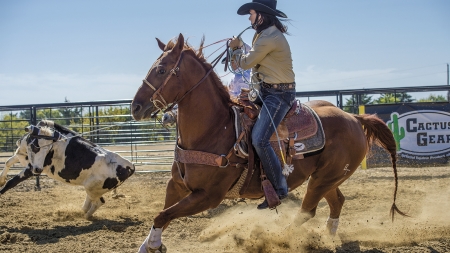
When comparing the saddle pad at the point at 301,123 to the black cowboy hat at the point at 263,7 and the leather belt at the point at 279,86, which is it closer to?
the leather belt at the point at 279,86

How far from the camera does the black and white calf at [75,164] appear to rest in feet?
26.1

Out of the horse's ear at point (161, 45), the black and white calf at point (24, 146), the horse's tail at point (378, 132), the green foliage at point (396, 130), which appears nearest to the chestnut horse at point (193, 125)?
the horse's ear at point (161, 45)

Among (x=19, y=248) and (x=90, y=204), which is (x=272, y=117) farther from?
(x=90, y=204)

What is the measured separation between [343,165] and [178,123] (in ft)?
7.04

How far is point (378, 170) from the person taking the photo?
41.3ft

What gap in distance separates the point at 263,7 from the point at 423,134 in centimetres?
885

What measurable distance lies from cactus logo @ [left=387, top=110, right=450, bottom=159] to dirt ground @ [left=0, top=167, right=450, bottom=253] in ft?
5.31

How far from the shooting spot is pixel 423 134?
1215cm

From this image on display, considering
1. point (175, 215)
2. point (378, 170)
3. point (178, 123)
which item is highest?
point (178, 123)

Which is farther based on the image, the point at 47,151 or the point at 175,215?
A: the point at 47,151

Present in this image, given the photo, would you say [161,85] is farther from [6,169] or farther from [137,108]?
[6,169]

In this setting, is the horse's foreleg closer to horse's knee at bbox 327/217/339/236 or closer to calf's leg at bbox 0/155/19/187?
horse's knee at bbox 327/217/339/236

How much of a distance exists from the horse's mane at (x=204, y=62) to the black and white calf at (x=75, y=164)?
3.77 m

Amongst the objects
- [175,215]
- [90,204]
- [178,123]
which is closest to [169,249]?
[175,215]
